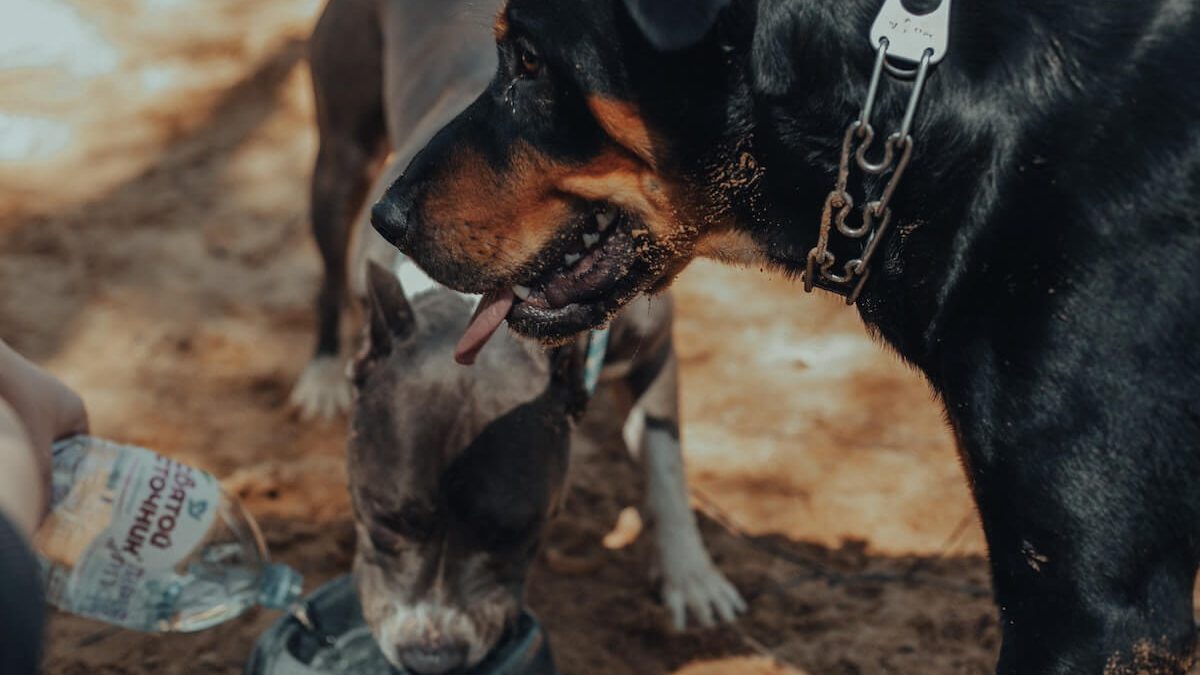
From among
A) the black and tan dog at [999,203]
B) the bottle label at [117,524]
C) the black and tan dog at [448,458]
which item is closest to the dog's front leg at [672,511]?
the black and tan dog at [448,458]

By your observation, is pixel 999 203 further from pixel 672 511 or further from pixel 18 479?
pixel 672 511

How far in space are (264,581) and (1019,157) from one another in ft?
7.87

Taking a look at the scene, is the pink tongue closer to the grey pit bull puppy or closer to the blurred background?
the grey pit bull puppy

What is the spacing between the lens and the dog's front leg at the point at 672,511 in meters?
4.43

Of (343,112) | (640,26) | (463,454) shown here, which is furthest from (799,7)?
(343,112)

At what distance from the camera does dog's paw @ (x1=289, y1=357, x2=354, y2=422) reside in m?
5.39

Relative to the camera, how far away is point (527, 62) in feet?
9.21

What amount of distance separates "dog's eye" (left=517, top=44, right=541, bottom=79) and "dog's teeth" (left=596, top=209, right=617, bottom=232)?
320mm

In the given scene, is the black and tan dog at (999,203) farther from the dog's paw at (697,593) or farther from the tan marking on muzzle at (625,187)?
the dog's paw at (697,593)

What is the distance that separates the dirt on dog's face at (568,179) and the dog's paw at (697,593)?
1549 millimetres

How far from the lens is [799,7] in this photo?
8.49 feet

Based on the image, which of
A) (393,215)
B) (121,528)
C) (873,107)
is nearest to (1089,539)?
(873,107)

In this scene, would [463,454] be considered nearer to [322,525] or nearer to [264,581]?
[264,581]

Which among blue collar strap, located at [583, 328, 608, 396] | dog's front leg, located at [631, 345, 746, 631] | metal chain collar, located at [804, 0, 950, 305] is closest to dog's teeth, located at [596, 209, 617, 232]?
metal chain collar, located at [804, 0, 950, 305]
